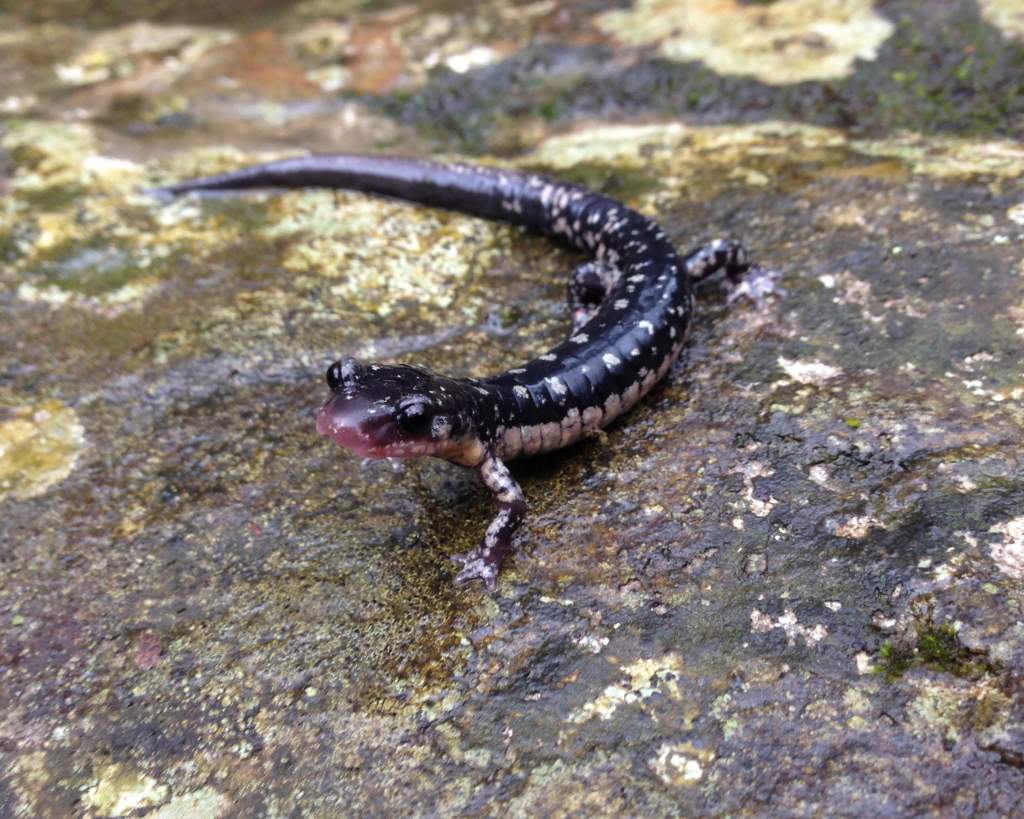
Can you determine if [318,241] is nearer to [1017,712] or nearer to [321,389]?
[321,389]

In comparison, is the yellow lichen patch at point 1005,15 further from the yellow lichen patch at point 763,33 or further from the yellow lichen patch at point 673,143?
the yellow lichen patch at point 673,143

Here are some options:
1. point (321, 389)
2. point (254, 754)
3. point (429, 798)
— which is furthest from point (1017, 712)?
point (321, 389)

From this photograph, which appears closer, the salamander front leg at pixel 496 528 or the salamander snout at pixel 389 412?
the salamander snout at pixel 389 412

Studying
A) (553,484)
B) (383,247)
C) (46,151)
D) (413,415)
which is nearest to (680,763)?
(553,484)

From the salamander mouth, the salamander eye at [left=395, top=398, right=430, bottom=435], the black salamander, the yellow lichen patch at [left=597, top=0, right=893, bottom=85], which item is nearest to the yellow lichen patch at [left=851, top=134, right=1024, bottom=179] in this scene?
the yellow lichen patch at [left=597, top=0, right=893, bottom=85]

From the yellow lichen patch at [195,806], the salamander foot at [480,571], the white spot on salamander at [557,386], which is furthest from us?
the white spot on salamander at [557,386]

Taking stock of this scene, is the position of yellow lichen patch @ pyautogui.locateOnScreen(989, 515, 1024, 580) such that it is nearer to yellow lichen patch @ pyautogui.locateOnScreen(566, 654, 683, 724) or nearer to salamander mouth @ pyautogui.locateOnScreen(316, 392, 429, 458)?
yellow lichen patch @ pyautogui.locateOnScreen(566, 654, 683, 724)

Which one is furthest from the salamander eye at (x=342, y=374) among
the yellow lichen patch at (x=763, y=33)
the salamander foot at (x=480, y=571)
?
the yellow lichen patch at (x=763, y=33)
